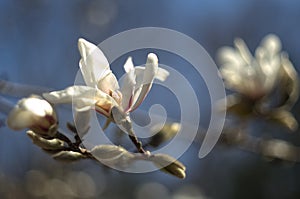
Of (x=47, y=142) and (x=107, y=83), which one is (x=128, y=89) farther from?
(x=47, y=142)

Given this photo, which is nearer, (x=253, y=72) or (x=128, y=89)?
(x=128, y=89)

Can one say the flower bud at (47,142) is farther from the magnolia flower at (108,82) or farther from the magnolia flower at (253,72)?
the magnolia flower at (253,72)

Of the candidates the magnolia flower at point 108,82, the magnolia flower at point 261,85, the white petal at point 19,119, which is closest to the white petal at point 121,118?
the magnolia flower at point 108,82

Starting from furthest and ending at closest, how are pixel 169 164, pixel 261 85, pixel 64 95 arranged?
pixel 261 85, pixel 169 164, pixel 64 95

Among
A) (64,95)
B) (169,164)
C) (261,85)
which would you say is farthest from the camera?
(261,85)

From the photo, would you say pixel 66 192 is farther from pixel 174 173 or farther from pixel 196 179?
pixel 196 179

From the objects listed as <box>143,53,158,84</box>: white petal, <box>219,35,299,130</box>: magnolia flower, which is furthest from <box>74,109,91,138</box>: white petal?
<box>219,35,299,130</box>: magnolia flower

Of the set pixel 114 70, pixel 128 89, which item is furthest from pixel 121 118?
pixel 114 70
